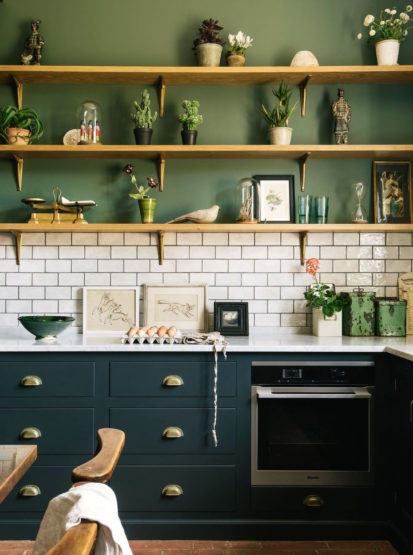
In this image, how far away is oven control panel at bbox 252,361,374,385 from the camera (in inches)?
122

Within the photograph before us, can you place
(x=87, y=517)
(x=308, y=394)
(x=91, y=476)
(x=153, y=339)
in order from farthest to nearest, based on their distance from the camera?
(x=153, y=339), (x=308, y=394), (x=91, y=476), (x=87, y=517)

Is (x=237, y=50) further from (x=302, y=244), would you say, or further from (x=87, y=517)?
(x=87, y=517)

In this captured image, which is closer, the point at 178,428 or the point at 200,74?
the point at 178,428

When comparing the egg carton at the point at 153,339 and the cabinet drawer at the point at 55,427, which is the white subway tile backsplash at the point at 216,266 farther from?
the cabinet drawer at the point at 55,427

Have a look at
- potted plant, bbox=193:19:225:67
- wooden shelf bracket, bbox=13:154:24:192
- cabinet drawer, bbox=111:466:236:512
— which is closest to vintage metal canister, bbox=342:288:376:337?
cabinet drawer, bbox=111:466:236:512

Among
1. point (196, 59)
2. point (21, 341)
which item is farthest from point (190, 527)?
point (196, 59)

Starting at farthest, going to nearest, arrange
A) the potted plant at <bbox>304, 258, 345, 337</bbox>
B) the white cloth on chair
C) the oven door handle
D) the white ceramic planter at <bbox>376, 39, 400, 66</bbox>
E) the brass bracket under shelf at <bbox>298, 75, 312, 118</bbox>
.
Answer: the brass bracket under shelf at <bbox>298, 75, 312, 118</bbox> → the white ceramic planter at <bbox>376, 39, 400, 66</bbox> → the potted plant at <bbox>304, 258, 345, 337</bbox> → the oven door handle → the white cloth on chair


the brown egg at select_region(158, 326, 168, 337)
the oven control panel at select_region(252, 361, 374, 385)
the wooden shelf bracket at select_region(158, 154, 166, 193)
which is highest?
the wooden shelf bracket at select_region(158, 154, 166, 193)

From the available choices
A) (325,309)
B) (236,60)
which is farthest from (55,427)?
(236,60)

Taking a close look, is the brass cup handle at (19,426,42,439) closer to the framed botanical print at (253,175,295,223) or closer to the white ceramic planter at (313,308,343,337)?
the white ceramic planter at (313,308,343,337)

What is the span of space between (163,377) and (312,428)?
0.81 meters

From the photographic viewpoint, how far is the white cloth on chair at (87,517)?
850 mm

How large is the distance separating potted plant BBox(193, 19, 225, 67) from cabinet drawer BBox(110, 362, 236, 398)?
1.81 metres

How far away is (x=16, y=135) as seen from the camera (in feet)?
11.7
